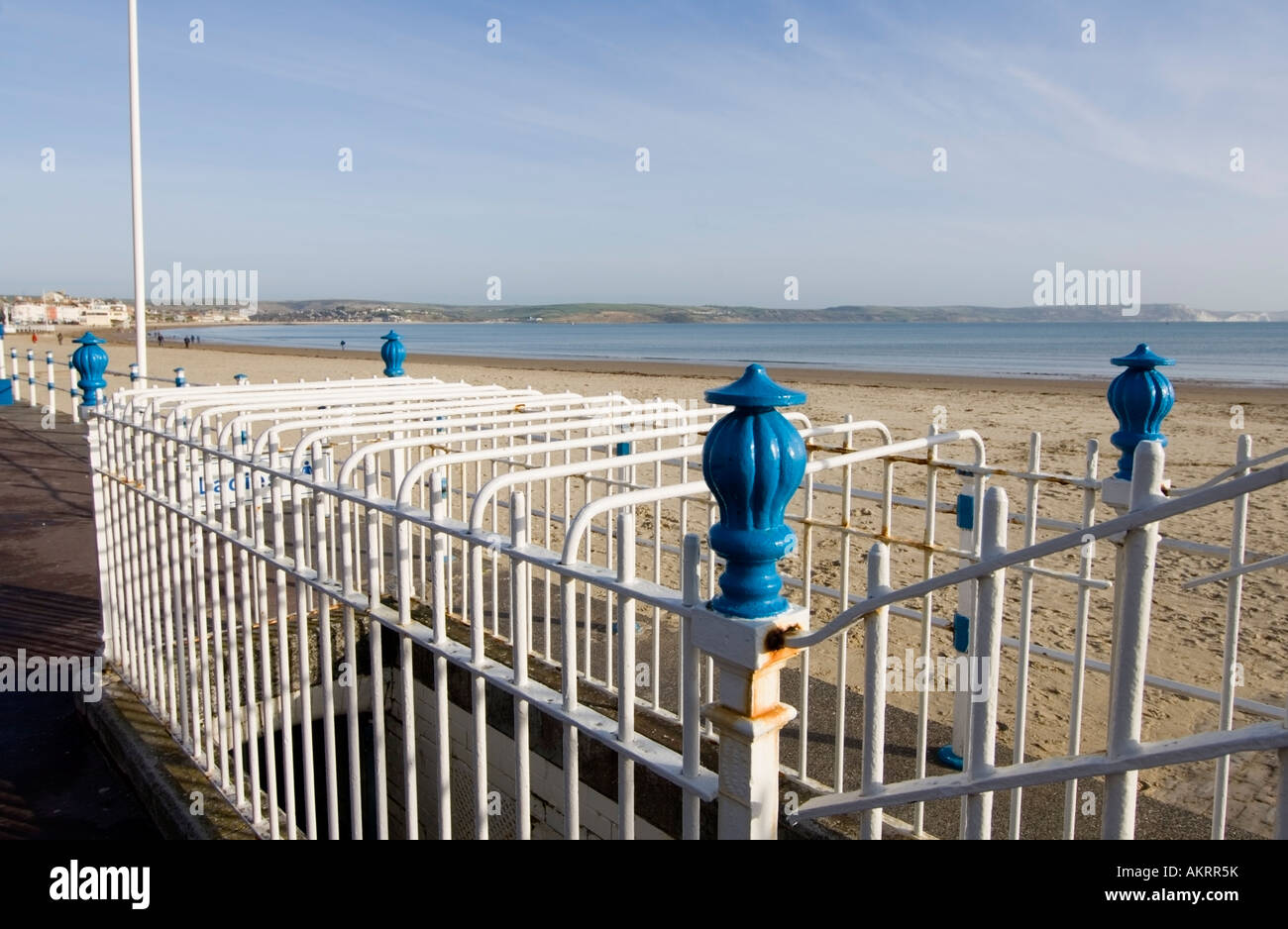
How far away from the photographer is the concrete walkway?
4152mm

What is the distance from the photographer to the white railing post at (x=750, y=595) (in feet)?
6.06

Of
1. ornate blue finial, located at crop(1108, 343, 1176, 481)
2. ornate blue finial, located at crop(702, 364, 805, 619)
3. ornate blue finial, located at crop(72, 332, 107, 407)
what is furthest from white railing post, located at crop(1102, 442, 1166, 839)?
ornate blue finial, located at crop(72, 332, 107, 407)

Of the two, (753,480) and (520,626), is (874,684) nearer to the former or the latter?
(753,480)

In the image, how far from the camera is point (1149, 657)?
606 centimetres

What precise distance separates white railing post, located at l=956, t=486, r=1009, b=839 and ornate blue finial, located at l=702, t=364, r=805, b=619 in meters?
0.38

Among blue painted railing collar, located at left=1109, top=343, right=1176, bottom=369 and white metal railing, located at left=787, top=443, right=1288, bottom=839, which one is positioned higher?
blue painted railing collar, located at left=1109, top=343, right=1176, bottom=369

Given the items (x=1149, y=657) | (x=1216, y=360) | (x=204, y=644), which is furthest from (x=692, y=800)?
(x=1216, y=360)

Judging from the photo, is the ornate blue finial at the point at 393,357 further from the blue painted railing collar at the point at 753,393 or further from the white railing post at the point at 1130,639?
the white railing post at the point at 1130,639

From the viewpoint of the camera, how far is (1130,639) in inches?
60.4

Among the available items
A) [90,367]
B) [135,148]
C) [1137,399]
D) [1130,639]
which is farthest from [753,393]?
[135,148]

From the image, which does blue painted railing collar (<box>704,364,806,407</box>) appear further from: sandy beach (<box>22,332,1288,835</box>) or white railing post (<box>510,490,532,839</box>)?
sandy beach (<box>22,332,1288,835</box>)

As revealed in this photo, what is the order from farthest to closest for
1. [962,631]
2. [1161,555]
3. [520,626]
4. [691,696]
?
1. [1161,555]
2. [962,631]
3. [520,626]
4. [691,696]

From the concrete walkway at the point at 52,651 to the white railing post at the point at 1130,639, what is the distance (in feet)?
13.2

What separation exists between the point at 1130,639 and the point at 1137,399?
2.87 metres
